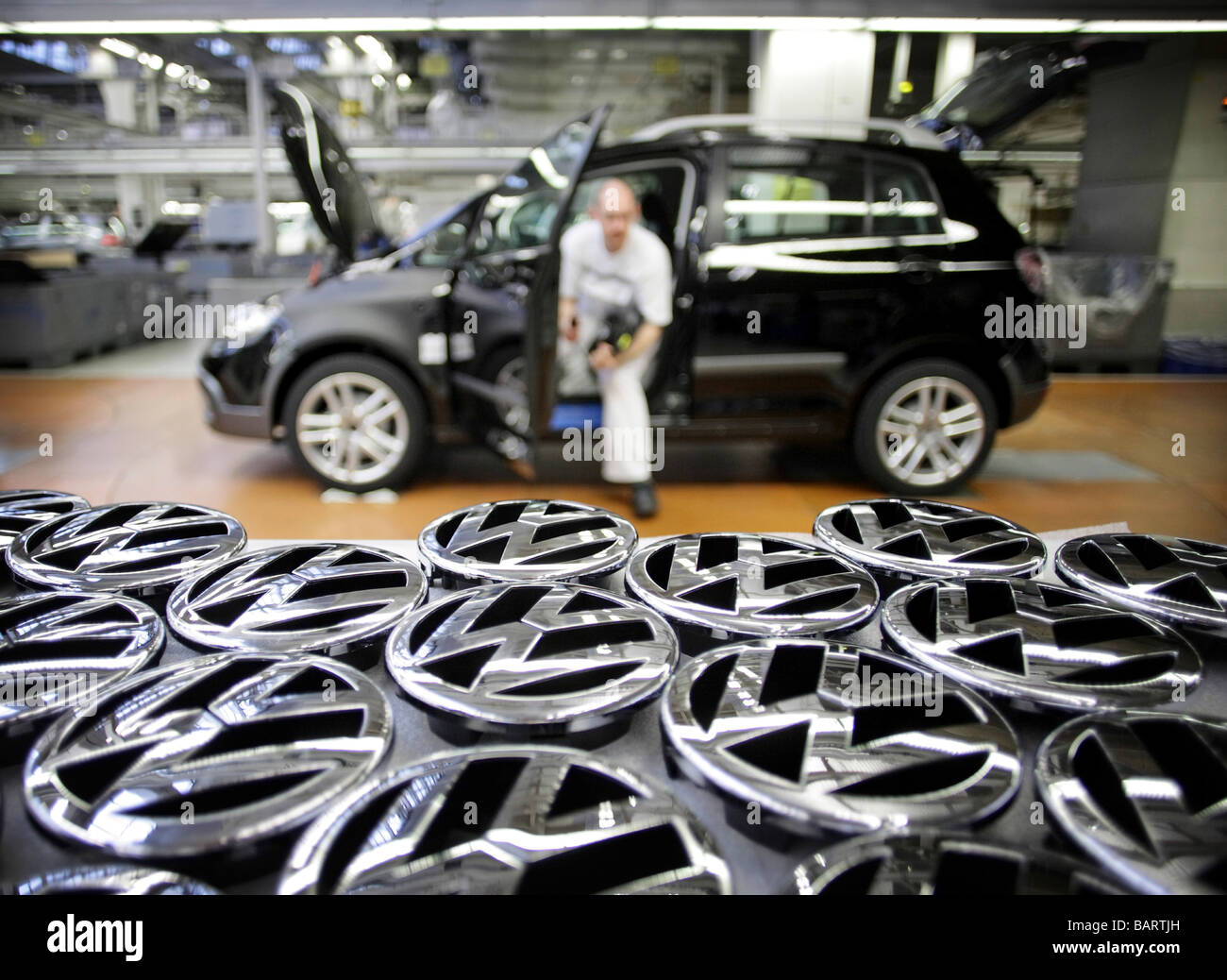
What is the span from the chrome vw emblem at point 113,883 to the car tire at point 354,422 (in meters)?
3.27

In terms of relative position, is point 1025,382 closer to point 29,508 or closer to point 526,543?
point 526,543

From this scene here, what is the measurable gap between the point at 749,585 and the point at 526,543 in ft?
0.96

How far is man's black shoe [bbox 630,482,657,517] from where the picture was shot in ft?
11.4

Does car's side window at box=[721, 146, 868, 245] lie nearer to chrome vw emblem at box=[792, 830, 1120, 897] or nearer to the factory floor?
the factory floor

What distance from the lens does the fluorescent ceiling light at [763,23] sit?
17.8 feet

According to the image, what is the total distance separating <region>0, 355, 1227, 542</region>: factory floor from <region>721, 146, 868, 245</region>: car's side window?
3.67ft

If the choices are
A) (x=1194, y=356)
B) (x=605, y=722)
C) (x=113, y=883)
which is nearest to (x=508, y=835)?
(x=605, y=722)

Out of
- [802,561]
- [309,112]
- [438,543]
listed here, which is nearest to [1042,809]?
[802,561]

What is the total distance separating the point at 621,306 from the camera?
3.54 meters

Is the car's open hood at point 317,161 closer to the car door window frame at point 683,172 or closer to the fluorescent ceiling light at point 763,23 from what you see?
the car door window frame at point 683,172

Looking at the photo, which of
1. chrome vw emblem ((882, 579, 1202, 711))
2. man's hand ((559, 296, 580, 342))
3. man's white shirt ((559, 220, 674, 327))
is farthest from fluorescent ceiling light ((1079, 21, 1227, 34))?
→ chrome vw emblem ((882, 579, 1202, 711))

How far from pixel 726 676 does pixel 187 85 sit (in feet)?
75.0
